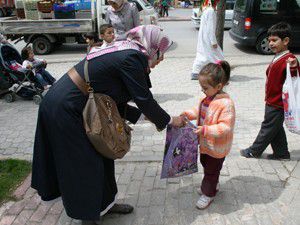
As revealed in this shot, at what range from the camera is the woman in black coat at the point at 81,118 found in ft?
Result: 7.95

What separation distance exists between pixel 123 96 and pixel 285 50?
6.29 feet

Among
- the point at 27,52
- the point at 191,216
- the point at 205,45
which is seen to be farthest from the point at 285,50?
the point at 27,52

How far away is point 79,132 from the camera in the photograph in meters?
2.50

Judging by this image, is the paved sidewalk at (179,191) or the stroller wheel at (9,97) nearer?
the paved sidewalk at (179,191)

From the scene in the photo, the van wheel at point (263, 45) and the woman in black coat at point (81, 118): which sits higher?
the woman in black coat at point (81, 118)

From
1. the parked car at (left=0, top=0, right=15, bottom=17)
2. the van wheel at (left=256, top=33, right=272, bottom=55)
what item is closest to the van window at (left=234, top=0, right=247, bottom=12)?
the van wheel at (left=256, top=33, right=272, bottom=55)

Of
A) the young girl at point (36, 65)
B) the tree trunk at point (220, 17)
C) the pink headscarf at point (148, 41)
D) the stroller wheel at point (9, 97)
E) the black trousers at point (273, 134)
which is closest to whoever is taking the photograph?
the pink headscarf at point (148, 41)

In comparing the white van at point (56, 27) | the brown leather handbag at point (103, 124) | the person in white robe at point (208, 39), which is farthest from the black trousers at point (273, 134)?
the white van at point (56, 27)

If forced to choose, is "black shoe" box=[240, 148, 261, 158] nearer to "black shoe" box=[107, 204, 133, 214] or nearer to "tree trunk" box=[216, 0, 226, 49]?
"black shoe" box=[107, 204, 133, 214]

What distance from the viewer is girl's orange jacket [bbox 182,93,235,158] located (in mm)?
2770

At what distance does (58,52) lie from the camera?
39.1 ft

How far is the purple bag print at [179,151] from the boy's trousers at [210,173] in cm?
11

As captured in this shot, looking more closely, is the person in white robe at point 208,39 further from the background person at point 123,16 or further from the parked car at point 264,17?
the parked car at point 264,17

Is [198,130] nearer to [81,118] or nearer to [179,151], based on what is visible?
[179,151]
